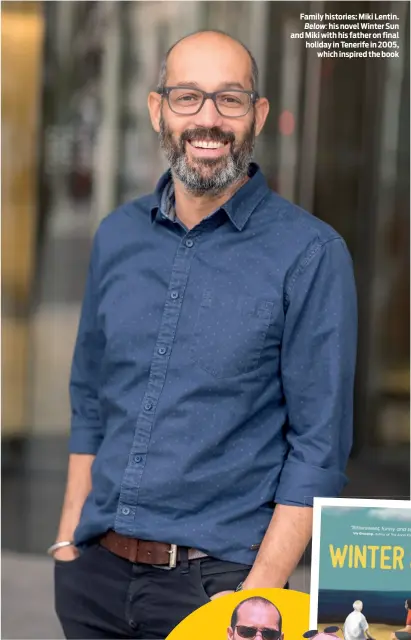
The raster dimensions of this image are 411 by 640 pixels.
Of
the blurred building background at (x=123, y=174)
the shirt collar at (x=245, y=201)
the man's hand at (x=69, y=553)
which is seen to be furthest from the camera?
the blurred building background at (x=123, y=174)

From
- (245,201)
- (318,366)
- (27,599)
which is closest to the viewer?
(318,366)

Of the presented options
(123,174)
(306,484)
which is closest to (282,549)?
(306,484)

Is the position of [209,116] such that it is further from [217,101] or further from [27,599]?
[27,599]

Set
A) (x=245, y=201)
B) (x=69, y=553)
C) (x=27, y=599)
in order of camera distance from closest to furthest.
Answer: (x=245, y=201), (x=69, y=553), (x=27, y=599)

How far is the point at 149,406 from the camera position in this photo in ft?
5.96

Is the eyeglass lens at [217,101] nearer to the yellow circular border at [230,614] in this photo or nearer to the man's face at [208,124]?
the man's face at [208,124]

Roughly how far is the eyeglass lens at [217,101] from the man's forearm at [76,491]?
0.75 m

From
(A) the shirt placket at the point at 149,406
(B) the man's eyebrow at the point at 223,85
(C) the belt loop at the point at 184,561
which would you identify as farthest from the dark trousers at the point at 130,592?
(B) the man's eyebrow at the point at 223,85

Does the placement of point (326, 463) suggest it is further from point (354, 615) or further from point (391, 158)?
point (391, 158)

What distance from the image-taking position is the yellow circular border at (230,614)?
1.55 metres

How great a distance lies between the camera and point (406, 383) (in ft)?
7.70

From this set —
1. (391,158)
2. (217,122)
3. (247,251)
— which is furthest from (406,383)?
(217,122)

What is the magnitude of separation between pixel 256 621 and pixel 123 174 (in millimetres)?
1402

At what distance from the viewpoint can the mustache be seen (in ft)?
5.85
